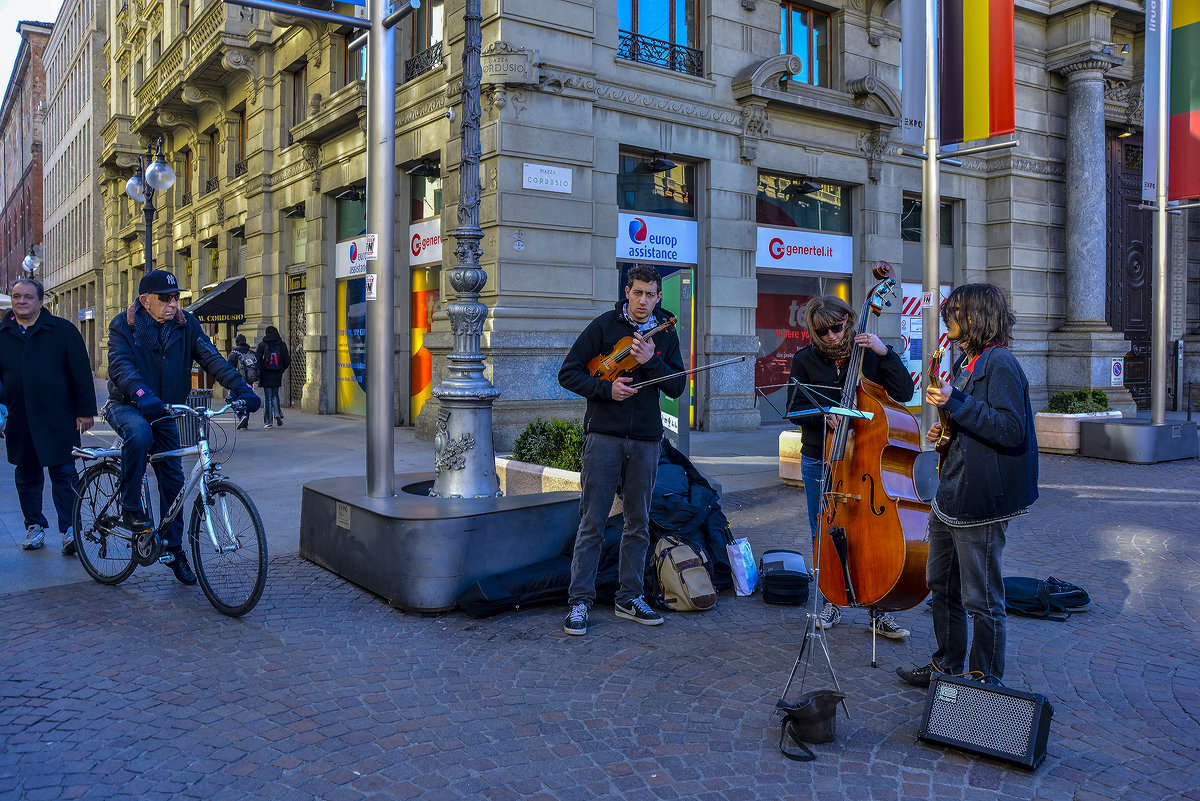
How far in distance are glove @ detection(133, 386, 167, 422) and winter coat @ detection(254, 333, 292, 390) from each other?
11.6m

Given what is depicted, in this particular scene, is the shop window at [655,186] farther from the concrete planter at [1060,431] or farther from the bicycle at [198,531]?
the bicycle at [198,531]

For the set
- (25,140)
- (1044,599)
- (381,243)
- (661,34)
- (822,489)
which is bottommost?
(1044,599)

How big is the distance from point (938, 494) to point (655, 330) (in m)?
1.69

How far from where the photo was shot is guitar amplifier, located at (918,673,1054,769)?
3.39m

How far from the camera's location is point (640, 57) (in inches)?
597

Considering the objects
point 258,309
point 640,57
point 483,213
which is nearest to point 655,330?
point 483,213

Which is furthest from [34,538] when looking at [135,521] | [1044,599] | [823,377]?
[1044,599]

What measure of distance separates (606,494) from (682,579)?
781 mm

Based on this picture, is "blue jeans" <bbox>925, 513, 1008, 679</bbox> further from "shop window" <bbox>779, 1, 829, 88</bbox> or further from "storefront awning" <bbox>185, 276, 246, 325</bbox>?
"storefront awning" <bbox>185, 276, 246, 325</bbox>

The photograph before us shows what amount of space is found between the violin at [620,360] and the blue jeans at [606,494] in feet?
1.17

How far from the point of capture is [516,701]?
160 inches

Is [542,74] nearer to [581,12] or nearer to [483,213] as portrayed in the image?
[581,12]

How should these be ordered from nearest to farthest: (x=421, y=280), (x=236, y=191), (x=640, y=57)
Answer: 1. (x=640, y=57)
2. (x=421, y=280)
3. (x=236, y=191)

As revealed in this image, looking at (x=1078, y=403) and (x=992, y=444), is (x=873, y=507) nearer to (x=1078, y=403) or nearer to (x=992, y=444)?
(x=992, y=444)
